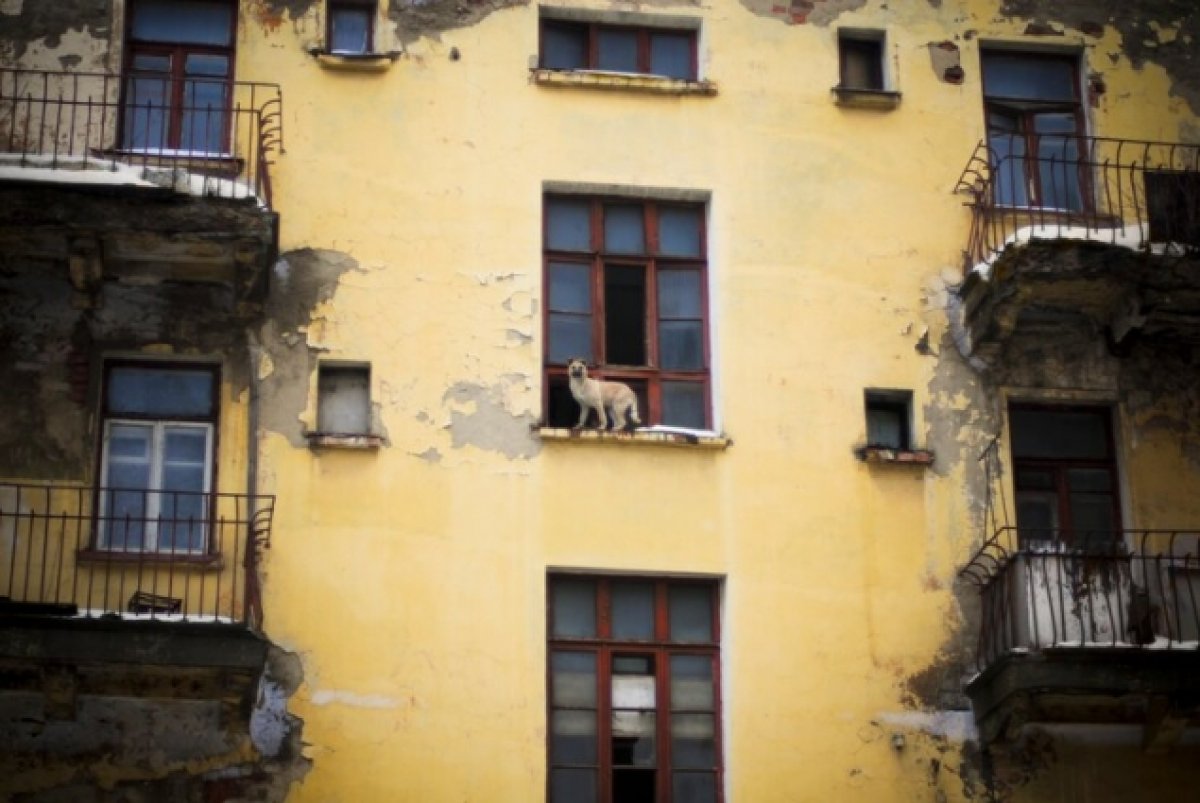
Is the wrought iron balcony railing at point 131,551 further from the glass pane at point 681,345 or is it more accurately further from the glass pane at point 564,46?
the glass pane at point 564,46

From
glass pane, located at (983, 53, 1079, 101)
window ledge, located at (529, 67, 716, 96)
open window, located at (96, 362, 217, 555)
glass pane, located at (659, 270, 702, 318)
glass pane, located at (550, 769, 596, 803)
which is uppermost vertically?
glass pane, located at (983, 53, 1079, 101)

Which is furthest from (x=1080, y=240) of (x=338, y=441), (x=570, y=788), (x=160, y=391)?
(x=160, y=391)

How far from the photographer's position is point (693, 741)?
17438 millimetres

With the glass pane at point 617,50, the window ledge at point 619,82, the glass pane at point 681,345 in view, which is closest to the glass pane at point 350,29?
the window ledge at point 619,82

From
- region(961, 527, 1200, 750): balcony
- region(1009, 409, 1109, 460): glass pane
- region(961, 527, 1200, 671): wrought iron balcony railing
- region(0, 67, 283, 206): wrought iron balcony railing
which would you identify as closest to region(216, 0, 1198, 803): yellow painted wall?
region(0, 67, 283, 206): wrought iron balcony railing

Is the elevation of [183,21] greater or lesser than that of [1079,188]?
greater

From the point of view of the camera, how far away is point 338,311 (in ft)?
59.4

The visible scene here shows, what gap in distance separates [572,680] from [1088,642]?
3.82 metres

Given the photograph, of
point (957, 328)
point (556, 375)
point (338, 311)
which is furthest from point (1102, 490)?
point (338, 311)

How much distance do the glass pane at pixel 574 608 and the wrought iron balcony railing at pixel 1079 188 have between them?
422 centimetres

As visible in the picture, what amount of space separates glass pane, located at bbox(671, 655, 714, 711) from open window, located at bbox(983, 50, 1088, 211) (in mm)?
4800

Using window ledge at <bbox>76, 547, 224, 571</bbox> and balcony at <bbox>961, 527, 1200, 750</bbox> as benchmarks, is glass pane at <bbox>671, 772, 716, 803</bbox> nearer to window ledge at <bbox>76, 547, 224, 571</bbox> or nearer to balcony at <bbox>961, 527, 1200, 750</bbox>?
balcony at <bbox>961, 527, 1200, 750</bbox>

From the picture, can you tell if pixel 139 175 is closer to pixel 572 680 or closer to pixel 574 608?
pixel 574 608

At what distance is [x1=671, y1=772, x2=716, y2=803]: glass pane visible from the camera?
17.2 metres
